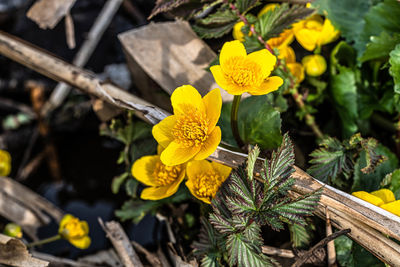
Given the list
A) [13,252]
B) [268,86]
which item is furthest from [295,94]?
[13,252]

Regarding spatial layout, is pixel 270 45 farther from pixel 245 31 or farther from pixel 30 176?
pixel 30 176

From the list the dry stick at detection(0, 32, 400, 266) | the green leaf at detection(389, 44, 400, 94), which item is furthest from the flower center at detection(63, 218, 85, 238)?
the green leaf at detection(389, 44, 400, 94)

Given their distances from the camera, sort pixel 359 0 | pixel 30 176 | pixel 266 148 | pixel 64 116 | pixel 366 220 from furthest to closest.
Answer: pixel 64 116, pixel 30 176, pixel 359 0, pixel 266 148, pixel 366 220

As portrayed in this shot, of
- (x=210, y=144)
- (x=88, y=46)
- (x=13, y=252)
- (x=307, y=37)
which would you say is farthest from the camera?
(x=88, y=46)

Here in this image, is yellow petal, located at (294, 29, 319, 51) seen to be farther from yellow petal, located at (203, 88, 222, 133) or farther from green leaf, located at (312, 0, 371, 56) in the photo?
yellow petal, located at (203, 88, 222, 133)

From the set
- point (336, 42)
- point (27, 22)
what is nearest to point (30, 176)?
point (27, 22)

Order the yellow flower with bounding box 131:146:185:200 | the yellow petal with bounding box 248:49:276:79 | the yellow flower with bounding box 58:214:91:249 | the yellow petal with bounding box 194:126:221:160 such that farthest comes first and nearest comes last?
the yellow flower with bounding box 58:214:91:249, the yellow flower with bounding box 131:146:185:200, the yellow petal with bounding box 248:49:276:79, the yellow petal with bounding box 194:126:221:160

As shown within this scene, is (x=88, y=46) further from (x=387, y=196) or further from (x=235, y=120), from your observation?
(x=387, y=196)
